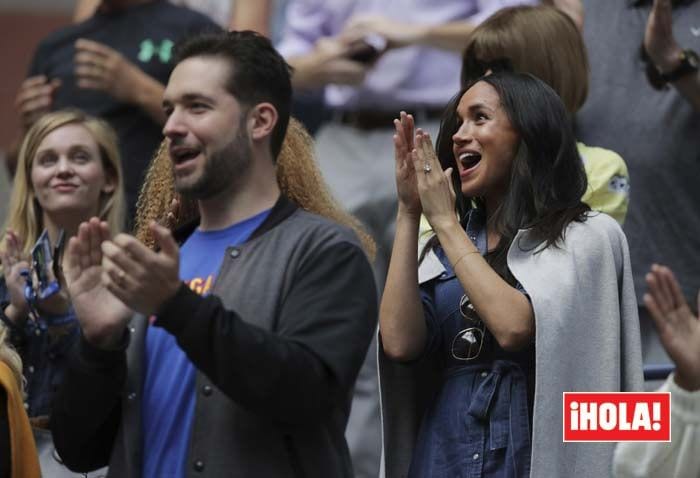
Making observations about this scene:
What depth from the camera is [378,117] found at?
704 centimetres

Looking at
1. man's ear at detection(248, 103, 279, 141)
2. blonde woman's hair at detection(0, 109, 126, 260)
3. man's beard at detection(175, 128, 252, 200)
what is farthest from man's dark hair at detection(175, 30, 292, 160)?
blonde woman's hair at detection(0, 109, 126, 260)

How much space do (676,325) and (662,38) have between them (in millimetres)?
2214

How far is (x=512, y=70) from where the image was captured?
5.60 m

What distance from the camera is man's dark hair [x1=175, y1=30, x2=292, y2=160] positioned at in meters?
4.86

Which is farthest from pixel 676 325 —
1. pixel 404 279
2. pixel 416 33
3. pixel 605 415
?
pixel 416 33

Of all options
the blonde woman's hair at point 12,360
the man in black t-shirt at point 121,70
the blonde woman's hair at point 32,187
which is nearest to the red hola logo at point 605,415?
the blonde woman's hair at point 12,360

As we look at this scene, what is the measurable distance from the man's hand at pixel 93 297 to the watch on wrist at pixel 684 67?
236cm

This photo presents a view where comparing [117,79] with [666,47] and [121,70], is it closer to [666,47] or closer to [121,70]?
[121,70]

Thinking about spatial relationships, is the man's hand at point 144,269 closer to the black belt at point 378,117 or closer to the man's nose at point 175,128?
the man's nose at point 175,128

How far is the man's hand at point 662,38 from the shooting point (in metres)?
6.03

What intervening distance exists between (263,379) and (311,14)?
3370mm

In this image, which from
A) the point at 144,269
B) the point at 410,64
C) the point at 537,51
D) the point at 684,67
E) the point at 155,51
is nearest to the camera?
the point at 144,269

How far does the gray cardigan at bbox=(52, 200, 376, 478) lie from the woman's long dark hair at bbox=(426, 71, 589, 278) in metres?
0.46

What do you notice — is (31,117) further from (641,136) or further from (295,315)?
(295,315)
